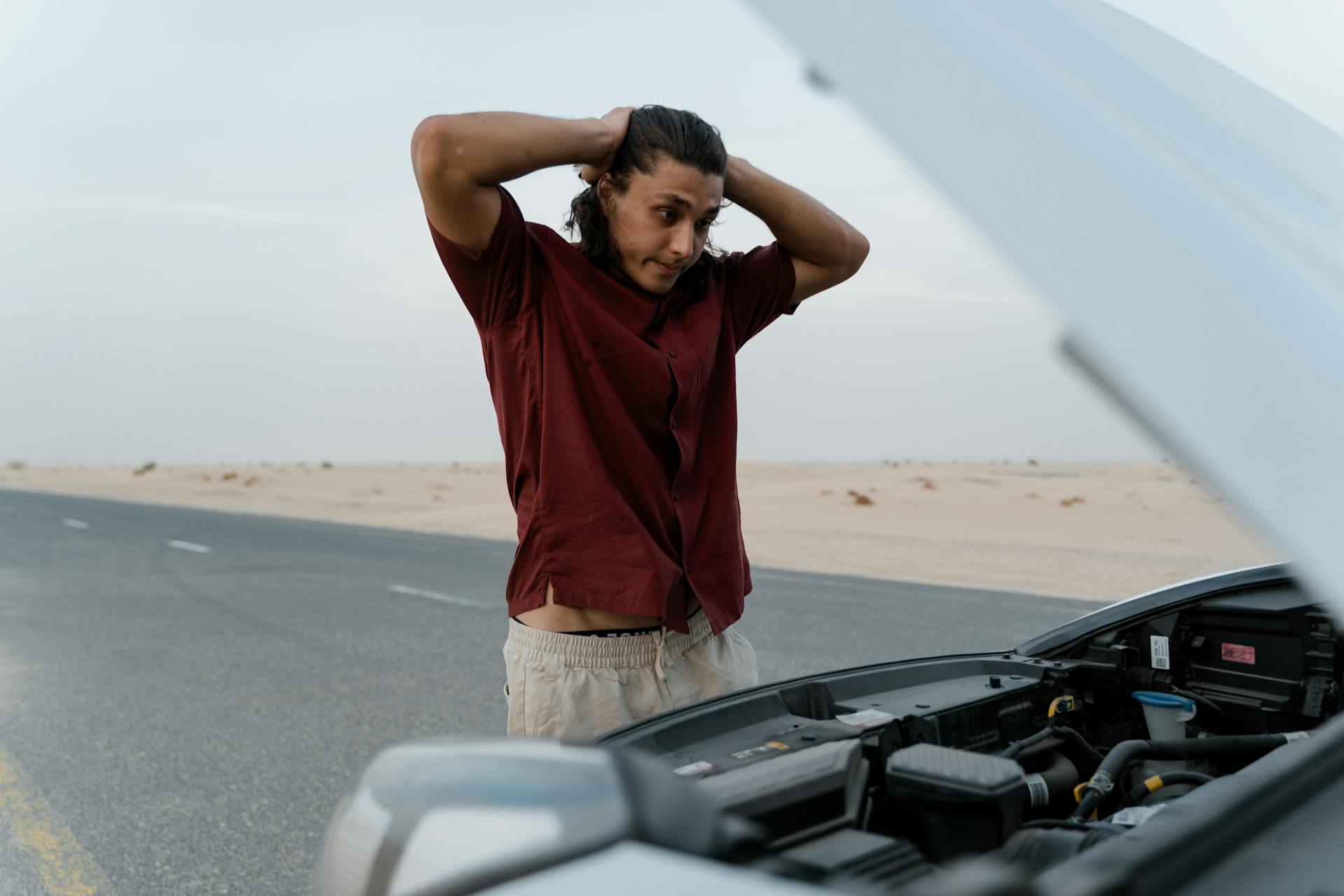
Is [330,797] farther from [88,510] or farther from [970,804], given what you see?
[88,510]

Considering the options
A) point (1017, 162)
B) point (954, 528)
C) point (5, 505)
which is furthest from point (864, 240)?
point (5, 505)

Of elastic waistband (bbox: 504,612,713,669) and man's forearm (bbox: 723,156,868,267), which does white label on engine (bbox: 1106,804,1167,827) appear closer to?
elastic waistband (bbox: 504,612,713,669)

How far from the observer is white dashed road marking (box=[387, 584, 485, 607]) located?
33.0ft

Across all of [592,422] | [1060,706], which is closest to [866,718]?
[1060,706]

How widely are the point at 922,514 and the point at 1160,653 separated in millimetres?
23403

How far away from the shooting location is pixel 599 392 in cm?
242

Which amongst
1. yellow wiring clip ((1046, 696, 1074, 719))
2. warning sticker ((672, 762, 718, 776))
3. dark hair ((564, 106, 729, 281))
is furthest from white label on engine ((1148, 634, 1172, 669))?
dark hair ((564, 106, 729, 281))

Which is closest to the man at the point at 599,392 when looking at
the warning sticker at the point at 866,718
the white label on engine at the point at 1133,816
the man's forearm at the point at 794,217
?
the man's forearm at the point at 794,217

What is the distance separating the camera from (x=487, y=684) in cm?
670

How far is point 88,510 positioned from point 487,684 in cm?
2112

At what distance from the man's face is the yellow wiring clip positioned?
1.45 metres

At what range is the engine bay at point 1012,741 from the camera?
1.63 metres

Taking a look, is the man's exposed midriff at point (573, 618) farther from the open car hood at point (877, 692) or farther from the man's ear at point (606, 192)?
the man's ear at point (606, 192)

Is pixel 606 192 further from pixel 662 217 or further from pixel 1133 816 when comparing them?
pixel 1133 816
